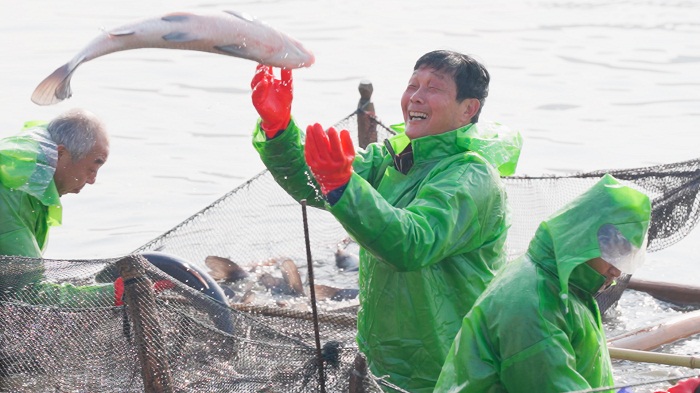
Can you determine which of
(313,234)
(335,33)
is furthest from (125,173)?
(335,33)

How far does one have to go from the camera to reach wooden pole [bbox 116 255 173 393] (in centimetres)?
480

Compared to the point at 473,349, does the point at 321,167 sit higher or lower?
higher

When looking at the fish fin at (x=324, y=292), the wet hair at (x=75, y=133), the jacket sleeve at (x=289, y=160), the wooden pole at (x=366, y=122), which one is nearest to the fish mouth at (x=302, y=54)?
the jacket sleeve at (x=289, y=160)

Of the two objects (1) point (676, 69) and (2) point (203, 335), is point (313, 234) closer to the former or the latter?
(2) point (203, 335)

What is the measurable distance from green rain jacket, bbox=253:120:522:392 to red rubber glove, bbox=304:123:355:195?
94 millimetres

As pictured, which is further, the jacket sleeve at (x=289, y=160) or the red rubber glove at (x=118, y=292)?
the red rubber glove at (x=118, y=292)

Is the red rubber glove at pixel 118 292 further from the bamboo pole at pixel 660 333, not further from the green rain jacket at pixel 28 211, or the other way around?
the bamboo pole at pixel 660 333

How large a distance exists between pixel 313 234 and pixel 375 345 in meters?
4.66

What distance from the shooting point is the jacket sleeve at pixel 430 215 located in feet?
13.5

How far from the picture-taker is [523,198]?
831cm

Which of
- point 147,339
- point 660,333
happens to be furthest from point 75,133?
point 660,333

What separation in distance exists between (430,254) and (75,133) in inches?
97.8

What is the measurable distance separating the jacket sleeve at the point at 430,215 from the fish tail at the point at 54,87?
133 cm

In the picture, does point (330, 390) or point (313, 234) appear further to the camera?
point (313, 234)
